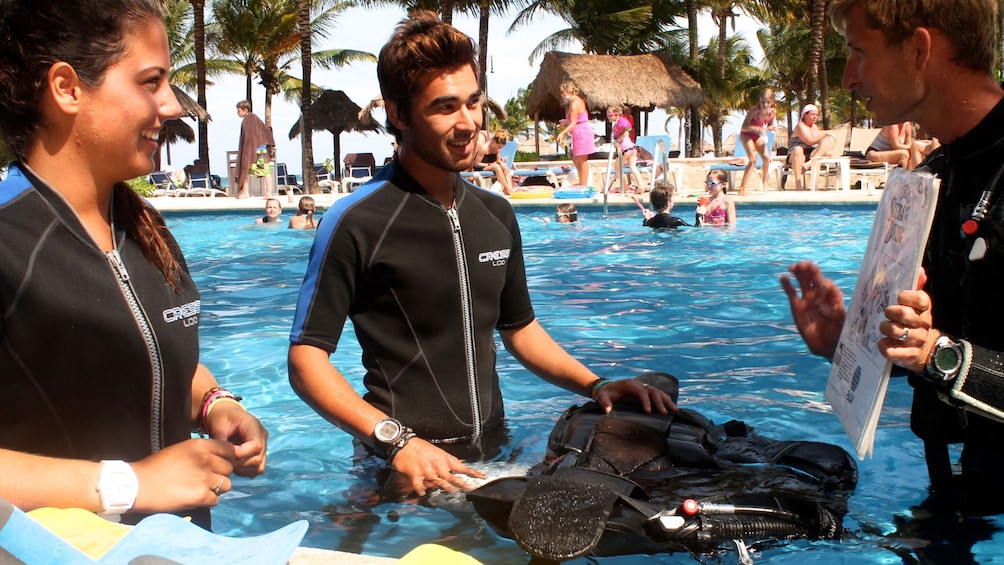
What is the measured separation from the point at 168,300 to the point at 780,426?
3.48 m

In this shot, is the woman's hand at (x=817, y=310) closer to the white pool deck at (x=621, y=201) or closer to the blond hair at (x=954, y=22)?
the blond hair at (x=954, y=22)

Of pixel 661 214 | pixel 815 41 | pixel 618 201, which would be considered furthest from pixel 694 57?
pixel 661 214

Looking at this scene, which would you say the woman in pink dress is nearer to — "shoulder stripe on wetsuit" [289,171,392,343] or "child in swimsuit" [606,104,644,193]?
"child in swimsuit" [606,104,644,193]

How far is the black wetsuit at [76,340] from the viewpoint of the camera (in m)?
1.64

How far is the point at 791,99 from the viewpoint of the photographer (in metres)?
55.0

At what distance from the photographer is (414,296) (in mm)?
2914

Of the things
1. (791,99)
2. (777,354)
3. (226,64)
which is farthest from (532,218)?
(791,99)

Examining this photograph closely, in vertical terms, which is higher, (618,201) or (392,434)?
(618,201)

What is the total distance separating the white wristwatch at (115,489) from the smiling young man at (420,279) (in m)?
1.10

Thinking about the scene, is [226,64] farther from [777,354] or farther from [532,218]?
[777,354]

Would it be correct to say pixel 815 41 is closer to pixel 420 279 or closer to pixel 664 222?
pixel 664 222

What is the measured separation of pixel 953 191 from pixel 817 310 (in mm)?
525

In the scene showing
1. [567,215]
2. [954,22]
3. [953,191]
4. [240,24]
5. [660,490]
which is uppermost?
[240,24]

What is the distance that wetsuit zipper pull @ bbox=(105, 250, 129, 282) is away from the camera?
1.78 metres
